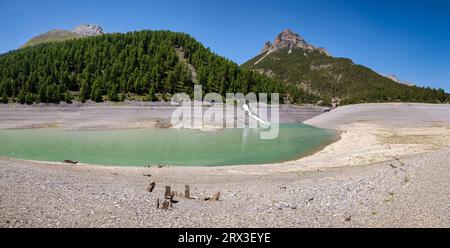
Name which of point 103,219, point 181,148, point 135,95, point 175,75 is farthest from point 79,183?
point 175,75

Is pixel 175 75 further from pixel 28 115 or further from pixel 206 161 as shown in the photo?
pixel 206 161

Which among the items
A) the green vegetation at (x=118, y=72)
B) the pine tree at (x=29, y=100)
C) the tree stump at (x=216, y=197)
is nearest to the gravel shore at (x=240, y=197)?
the tree stump at (x=216, y=197)

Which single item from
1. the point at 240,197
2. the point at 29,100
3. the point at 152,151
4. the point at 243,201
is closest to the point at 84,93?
the point at 29,100

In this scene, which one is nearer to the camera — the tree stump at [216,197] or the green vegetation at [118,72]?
the tree stump at [216,197]

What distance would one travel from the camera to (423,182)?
1599cm

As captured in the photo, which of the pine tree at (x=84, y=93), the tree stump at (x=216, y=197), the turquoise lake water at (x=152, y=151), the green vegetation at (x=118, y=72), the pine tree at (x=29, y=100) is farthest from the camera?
the green vegetation at (x=118, y=72)

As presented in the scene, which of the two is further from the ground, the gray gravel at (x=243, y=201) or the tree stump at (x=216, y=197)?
the gray gravel at (x=243, y=201)

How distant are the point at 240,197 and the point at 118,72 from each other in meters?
100

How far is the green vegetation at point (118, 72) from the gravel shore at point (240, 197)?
67082mm

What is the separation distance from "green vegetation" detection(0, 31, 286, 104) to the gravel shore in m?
67.1

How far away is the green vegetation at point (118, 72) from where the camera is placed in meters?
89.6

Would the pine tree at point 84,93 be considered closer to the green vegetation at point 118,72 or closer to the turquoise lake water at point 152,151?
the green vegetation at point 118,72

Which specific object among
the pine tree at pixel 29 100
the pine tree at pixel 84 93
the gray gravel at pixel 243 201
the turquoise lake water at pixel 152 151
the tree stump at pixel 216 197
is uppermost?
the pine tree at pixel 84 93
